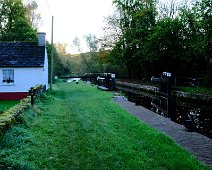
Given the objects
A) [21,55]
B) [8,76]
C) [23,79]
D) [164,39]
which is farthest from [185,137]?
[164,39]

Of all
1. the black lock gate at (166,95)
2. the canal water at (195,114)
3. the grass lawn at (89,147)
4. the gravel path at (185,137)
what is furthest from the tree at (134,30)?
the grass lawn at (89,147)

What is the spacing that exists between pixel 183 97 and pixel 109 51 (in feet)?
97.2

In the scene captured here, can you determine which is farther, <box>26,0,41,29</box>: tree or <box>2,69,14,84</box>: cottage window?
<box>26,0,41,29</box>: tree

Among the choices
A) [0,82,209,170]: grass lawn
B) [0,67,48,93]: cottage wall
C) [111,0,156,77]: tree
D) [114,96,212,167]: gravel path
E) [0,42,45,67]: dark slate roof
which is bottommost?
[114,96,212,167]: gravel path

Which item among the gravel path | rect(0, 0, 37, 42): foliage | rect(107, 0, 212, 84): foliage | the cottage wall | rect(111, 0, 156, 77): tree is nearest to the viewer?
the gravel path

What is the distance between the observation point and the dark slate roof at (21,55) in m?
28.6

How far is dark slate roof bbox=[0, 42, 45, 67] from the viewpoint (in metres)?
28.6

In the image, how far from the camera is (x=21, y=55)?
1167 inches

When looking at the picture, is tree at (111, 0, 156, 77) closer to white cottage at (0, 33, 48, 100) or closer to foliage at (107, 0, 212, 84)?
foliage at (107, 0, 212, 84)

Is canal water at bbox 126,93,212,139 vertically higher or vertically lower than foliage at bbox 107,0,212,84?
lower

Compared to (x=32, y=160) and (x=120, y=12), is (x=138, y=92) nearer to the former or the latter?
(x=120, y=12)

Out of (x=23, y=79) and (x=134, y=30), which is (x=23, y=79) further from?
(x=134, y=30)

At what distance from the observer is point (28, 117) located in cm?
1291

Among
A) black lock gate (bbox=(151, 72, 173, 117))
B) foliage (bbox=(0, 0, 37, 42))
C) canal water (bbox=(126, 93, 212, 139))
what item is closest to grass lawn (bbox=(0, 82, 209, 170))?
canal water (bbox=(126, 93, 212, 139))
